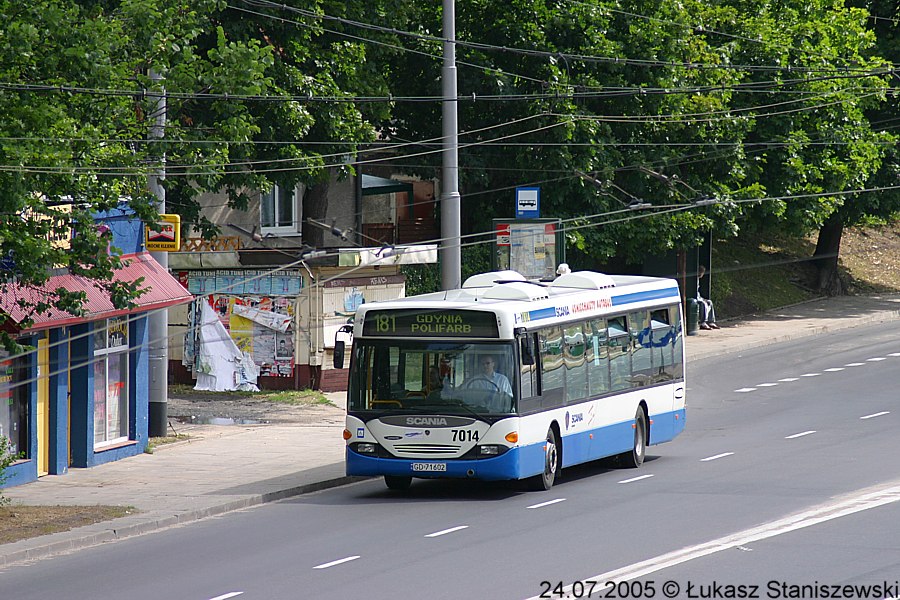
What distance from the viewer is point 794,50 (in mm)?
40031

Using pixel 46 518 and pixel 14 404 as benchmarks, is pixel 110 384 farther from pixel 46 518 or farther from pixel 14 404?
pixel 46 518

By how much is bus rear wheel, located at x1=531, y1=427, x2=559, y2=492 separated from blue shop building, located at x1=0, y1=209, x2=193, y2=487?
5.79 metres

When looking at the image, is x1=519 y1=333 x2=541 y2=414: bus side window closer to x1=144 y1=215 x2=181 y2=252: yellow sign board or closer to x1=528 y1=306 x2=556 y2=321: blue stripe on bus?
x1=528 y1=306 x2=556 y2=321: blue stripe on bus

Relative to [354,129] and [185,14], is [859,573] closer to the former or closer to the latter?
[185,14]

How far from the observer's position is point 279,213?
35.7m

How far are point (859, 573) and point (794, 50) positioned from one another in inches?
1182

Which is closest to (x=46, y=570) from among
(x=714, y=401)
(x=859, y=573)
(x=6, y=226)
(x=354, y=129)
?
(x=6, y=226)

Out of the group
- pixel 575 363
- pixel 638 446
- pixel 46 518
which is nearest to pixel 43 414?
pixel 46 518

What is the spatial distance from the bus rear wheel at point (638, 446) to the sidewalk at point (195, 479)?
4.29 metres

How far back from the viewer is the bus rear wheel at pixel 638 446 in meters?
21.3

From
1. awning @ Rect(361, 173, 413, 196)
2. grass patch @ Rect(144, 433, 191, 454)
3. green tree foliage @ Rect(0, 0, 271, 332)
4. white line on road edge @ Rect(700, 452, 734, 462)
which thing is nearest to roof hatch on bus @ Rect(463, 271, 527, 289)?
white line on road edge @ Rect(700, 452, 734, 462)

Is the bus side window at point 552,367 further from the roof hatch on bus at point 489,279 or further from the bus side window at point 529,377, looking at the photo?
the roof hatch on bus at point 489,279

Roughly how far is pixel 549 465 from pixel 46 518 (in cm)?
660

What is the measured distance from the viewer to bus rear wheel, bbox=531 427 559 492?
744 inches
